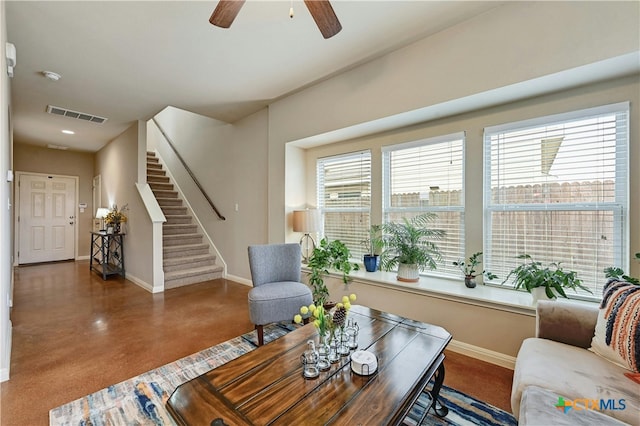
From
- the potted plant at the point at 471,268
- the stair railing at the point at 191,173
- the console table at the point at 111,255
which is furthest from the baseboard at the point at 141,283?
the potted plant at the point at 471,268

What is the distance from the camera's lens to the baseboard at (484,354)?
216cm

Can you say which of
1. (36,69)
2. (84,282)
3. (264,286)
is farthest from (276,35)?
(84,282)

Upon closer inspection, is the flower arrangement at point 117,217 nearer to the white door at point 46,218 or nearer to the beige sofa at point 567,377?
the white door at point 46,218

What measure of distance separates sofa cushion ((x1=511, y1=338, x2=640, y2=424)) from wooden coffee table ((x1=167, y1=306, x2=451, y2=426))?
40 cm

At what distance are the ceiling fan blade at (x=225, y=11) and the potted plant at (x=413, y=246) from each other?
2318 millimetres

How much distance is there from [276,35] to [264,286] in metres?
2.37

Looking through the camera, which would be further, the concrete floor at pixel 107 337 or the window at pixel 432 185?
the window at pixel 432 185

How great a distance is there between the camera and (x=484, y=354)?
2.28 metres

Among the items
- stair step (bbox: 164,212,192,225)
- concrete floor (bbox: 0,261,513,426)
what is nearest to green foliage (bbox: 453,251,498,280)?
concrete floor (bbox: 0,261,513,426)

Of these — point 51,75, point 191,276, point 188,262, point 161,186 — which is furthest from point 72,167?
point 191,276

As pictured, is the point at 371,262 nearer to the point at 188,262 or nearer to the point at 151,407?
the point at 151,407

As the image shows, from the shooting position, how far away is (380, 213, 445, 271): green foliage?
9.21ft

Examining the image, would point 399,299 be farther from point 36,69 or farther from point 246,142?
point 36,69

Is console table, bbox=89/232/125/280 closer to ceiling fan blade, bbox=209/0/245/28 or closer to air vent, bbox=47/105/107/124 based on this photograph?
air vent, bbox=47/105/107/124
